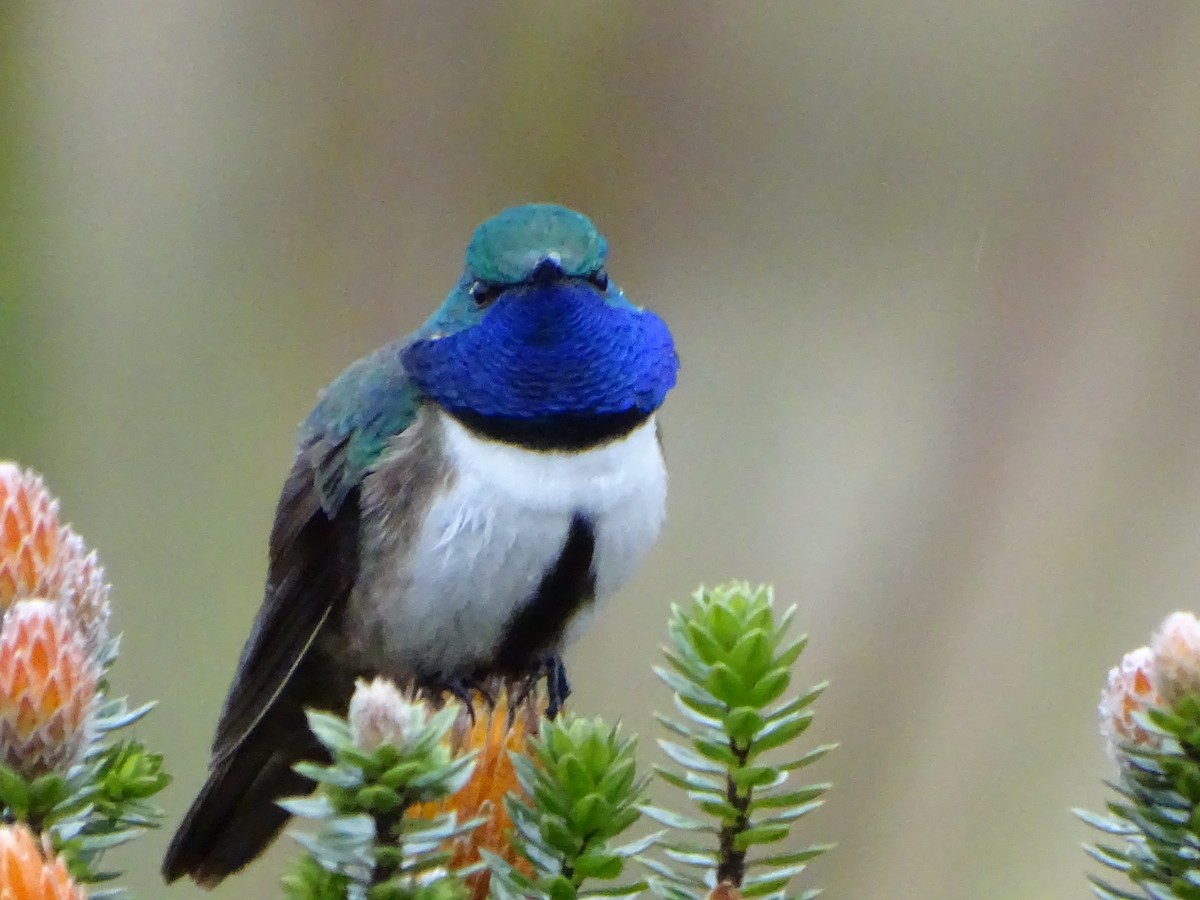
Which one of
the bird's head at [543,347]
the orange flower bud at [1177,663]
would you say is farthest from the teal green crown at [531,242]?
the orange flower bud at [1177,663]

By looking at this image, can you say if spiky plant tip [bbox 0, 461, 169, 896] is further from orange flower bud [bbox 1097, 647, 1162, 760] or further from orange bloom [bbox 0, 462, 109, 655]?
orange flower bud [bbox 1097, 647, 1162, 760]

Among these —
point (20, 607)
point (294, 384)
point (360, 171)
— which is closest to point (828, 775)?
point (294, 384)

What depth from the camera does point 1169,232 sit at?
170cm

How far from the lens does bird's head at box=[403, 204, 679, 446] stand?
113 centimetres

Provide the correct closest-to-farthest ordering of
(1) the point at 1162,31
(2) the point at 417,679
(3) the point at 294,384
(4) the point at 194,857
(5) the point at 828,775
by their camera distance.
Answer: (2) the point at 417,679 → (4) the point at 194,857 → (1) the point at 1162,31 → (5) the point at 828,775 → (3) the point at 294,384

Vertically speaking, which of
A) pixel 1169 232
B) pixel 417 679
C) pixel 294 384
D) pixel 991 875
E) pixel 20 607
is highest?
pixel 1169 232

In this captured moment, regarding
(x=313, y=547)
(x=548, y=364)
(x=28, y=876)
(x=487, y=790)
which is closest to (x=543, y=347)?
(x=548, y=364)

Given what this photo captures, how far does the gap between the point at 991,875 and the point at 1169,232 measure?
0.93 metres

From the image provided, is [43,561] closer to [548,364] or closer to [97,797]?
[97,797]

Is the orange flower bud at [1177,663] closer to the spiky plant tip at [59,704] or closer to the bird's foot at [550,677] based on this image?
the spiky plant tip at [59,704]

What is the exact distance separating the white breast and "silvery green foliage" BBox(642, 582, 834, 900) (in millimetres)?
576

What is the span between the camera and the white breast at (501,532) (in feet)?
3.60

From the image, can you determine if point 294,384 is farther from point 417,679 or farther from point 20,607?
point 20,607

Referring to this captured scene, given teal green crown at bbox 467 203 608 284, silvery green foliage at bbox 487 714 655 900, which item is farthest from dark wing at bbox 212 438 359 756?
silvery green foliage at bbox 487 714 655 900
